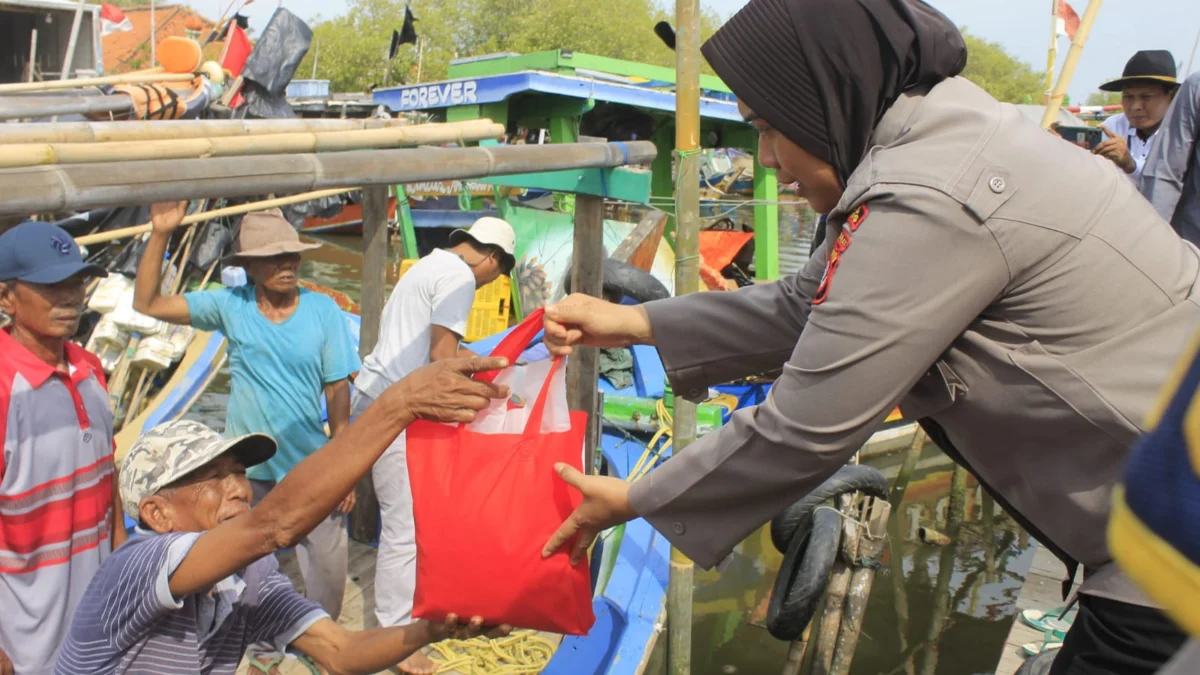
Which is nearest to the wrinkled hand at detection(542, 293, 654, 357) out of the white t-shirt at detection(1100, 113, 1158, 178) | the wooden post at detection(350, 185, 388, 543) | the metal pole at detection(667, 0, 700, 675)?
the metal pole at detection(667, 0, 700, 675)

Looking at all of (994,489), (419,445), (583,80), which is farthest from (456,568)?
(583,80)

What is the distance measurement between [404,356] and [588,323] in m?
1.90

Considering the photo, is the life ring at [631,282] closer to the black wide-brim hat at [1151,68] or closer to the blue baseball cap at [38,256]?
the black wide-brim hat at [1151,68]

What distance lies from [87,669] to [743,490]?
1.37m

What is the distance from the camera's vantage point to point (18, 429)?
270 centimetres

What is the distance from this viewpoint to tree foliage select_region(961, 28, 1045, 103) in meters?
48.6

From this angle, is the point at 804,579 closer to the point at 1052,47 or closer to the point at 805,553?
the point at 805,553

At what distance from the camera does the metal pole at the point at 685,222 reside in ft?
11.6

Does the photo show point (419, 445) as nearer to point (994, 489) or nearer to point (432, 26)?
point (994, 489)

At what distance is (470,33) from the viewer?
37.7m

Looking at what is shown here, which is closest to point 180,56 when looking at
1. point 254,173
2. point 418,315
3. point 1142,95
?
point 418,315

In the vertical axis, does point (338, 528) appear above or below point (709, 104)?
below

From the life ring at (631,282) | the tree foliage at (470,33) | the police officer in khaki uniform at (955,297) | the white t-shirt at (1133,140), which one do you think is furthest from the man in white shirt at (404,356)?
the tree foliage at (470,33)

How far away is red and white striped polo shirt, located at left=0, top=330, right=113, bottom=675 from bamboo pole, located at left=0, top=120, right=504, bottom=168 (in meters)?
0.85
